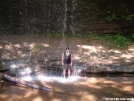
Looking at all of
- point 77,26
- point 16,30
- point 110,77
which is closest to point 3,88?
point 110,77

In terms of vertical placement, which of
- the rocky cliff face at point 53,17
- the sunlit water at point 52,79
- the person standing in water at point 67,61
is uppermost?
the rocky cliff face at point 53,17

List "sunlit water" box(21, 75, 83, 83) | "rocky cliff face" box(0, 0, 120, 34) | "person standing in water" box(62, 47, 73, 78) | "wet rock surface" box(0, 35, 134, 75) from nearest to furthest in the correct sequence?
"sunlit water" box(21, 75, 83, 83)
"person standing in water" box(62, 47, 73, 78)
"wet rock surface" box(0, 35, 134, 75)
"rocky cliff face" box(0, 0, 120, 34)

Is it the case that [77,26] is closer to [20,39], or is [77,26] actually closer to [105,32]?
[105,32]

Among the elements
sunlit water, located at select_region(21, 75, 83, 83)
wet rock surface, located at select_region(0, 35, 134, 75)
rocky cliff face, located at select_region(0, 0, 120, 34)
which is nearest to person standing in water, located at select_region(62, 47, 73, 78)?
wet rock surface, located at select_region(0, 35, 134, 75)

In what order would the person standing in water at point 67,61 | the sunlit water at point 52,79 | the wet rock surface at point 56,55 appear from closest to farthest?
1. the sunlit water at point 52,79
2. the person standing in water at point 67,61
3. the wet rock surface at point 56,55

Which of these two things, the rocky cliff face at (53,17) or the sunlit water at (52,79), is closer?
the sunlit water at (52,79)

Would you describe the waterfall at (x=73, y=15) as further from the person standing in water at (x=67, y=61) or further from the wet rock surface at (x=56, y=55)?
the person standing in water at (x=67, y=61)

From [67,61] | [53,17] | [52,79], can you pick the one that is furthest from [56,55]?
[53,17]

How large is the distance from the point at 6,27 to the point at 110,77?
7.21 metres

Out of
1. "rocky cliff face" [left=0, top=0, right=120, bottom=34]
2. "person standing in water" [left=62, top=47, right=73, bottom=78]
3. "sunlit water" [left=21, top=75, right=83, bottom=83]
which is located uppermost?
"rocky cliff face" [left=0, top=0, right=120, bottom=34]

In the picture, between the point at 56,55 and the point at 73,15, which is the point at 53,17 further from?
the point at 56,55

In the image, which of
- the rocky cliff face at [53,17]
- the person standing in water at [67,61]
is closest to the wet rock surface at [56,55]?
the person standing in water at [67,61]

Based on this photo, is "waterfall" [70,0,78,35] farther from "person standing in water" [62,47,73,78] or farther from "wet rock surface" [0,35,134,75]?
"person standing in water" [62,47,73,78]

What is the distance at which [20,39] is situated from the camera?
12961 millimetres
